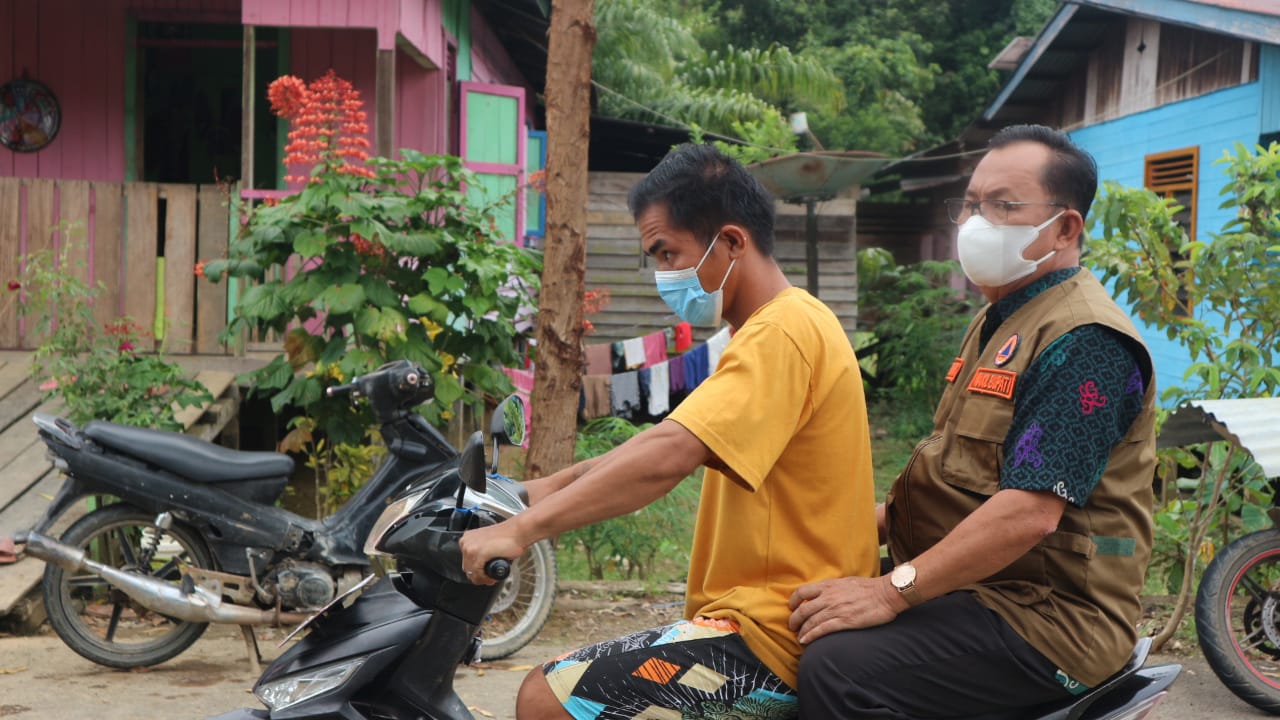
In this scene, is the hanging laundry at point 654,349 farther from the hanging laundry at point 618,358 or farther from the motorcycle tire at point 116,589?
the motorcycle tire at point 116,589

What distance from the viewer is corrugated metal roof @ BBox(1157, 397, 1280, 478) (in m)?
4.82

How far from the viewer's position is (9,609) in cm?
570

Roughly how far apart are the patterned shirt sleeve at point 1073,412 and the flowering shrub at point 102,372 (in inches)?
192

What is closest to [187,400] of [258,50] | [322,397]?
[322,397]

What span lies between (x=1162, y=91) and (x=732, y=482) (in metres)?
12.7

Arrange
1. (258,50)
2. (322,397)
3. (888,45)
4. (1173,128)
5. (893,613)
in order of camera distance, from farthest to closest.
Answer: (888,45) < (1173,128) < (258,50) < (322,397) < (893,613)

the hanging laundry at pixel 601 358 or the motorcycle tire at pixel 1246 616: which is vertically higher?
the hanging laundry at pixel 601 358

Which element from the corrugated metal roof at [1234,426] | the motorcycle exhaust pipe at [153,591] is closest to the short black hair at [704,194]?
the corrugated metal roof at [1234,426]

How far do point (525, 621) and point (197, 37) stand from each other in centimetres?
815

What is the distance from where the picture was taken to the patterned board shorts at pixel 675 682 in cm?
226

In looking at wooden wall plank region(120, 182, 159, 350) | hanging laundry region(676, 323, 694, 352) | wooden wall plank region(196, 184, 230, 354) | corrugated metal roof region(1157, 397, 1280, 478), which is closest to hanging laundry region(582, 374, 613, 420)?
hanging laundry region(676, 323, 694, 352)

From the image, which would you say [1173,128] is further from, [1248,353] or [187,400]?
[187,400]

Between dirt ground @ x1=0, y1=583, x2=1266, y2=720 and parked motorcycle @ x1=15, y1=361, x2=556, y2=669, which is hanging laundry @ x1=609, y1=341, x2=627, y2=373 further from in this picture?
parked motorcycle @ x1=15, y1=361, x2=556, y2=669

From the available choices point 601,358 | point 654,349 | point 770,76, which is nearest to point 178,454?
point 601,358
